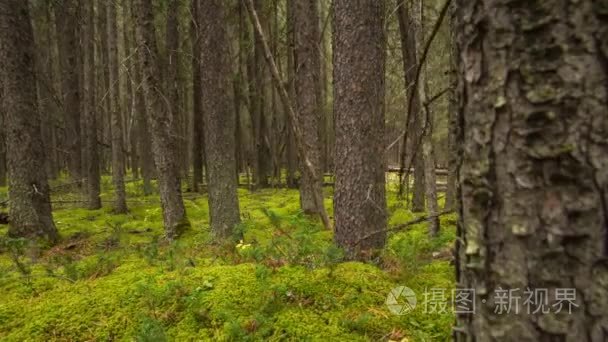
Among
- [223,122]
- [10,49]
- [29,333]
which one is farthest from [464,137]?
[10,49]

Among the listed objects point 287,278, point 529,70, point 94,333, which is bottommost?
point 94,333

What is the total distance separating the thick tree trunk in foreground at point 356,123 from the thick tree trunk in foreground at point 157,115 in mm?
3767

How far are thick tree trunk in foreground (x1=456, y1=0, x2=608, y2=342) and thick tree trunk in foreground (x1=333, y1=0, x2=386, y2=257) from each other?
3.78 meters

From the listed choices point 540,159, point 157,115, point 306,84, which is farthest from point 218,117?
point 540,159

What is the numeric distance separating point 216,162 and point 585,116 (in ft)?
22.3

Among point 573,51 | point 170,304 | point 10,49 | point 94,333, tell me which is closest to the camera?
point 573,51

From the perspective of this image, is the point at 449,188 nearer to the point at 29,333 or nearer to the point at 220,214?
the point at 220,214

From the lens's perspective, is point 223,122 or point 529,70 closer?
point 529,70

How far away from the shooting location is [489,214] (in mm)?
1207

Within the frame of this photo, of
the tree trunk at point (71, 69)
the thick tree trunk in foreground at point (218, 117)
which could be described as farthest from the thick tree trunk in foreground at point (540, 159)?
the tree trunk at point (71, 69)

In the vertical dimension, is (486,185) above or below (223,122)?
below

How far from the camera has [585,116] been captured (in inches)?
41.8

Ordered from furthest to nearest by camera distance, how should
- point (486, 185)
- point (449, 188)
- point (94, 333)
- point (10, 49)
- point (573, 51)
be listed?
point (449, 188) → point (10, 49) → point (94, 333) → point (486, 185) → point (573, 51)

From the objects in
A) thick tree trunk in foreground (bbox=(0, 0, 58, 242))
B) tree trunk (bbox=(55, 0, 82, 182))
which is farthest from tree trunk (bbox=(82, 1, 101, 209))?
thick tree trunk in foreground (bbox=(0, 0, 58, 242))
